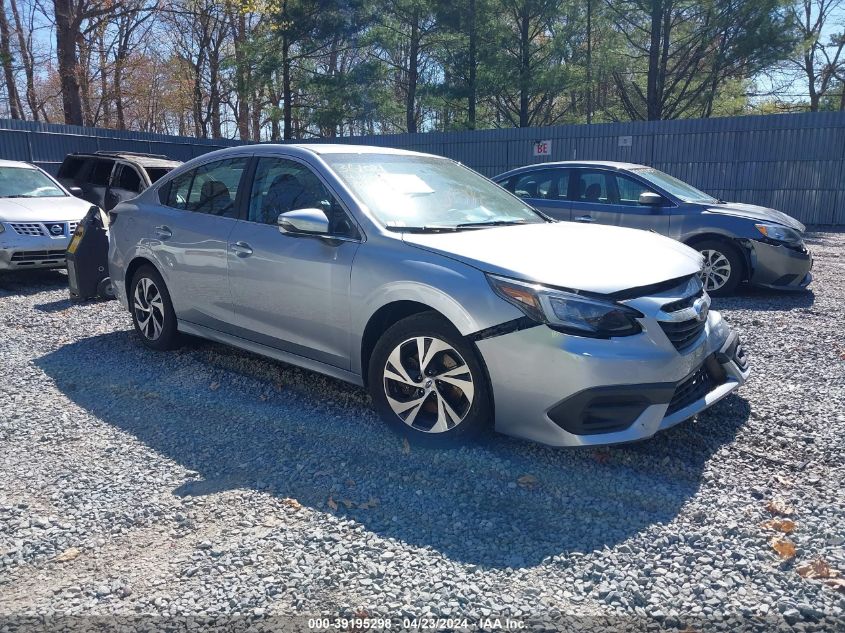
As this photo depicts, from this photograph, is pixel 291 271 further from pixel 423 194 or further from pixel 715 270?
pixel 715 270

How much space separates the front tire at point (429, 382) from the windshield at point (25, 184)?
7.92m

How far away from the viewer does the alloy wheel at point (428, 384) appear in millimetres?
3504

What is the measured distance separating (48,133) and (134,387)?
57.1ft

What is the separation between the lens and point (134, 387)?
191 inches

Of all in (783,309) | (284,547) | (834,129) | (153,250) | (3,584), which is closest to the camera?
(3,584)

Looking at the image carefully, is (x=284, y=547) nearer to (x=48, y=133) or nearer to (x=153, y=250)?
(x=153, y=250)

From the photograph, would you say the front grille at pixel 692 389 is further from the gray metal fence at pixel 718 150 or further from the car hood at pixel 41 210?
the gray metal fence at pixel 718 150

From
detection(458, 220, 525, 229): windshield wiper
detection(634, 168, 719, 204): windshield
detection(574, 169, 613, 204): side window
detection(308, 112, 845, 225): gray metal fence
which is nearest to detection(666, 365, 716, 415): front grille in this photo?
detection(458, 220, 525, 229): windshield wiper

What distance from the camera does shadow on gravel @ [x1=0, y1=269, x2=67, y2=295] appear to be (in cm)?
858

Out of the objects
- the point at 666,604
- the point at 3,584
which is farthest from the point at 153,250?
the point at 666,604

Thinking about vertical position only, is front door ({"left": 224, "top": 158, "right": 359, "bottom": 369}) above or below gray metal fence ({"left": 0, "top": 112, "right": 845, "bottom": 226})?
below

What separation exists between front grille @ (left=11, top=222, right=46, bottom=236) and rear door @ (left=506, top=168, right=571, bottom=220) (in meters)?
6.19

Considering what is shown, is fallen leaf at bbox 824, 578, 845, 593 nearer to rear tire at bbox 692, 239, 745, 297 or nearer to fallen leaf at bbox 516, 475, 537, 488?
fallen leaf at bbox 516, 475, 537, 488

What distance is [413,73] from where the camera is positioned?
26781mm
